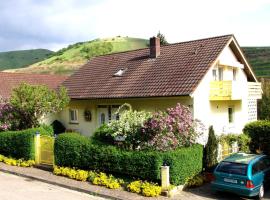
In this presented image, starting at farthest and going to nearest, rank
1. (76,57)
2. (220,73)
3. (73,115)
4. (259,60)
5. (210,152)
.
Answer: (76,57)
(259,60)
(73,115)
(220,73)
(210,152)

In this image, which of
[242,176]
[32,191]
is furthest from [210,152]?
[32,191]

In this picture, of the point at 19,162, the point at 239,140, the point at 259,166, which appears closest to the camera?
the point at 259,166

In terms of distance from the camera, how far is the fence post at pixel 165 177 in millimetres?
13594

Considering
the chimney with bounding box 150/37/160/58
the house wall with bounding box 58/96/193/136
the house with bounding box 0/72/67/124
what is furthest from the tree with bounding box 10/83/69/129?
the chimney with bounding box 150/37/160/58

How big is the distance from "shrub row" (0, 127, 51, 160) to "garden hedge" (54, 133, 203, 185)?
7.89ft

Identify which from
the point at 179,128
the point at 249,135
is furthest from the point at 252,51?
the point at 179,128

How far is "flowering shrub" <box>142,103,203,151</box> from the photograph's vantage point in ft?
47.4

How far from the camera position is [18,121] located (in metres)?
22.0

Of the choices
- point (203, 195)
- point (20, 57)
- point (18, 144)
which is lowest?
point (203, 195)

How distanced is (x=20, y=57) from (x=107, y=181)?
154 m

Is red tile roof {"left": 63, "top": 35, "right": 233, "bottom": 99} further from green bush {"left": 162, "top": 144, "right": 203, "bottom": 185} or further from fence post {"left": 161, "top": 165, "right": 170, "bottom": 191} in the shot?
fence post {"left": 161, "top": 165, "right": 170, "bottom": 191}

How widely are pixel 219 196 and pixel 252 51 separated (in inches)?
2422

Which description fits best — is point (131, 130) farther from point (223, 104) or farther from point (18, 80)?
point (18, 80)

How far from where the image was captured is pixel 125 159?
14.7 metres
